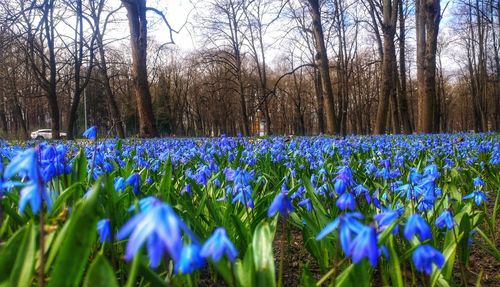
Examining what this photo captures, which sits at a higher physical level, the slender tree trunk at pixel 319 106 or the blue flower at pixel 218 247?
the slender tree trunk at pixel 319 106

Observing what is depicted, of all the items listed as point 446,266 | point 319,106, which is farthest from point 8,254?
point 319,106

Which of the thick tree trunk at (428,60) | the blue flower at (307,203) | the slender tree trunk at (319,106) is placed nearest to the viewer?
the blue flower at (307,203)

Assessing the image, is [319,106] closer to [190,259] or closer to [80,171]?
[80,171]

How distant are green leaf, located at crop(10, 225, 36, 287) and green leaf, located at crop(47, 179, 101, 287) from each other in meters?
0.06

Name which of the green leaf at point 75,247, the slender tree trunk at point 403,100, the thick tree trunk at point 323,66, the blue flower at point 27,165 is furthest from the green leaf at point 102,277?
the slender tree trunk at point 403,100

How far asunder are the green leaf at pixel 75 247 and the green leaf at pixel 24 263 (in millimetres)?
63

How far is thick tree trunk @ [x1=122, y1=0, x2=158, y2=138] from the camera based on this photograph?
14.3 meters

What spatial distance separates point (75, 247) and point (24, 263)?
0.14 meters

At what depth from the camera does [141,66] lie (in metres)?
14.5

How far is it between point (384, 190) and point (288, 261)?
31.7 inches

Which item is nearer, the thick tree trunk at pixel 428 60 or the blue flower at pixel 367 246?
the blue flower at pixel 367 246

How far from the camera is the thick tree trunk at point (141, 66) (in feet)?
46.8

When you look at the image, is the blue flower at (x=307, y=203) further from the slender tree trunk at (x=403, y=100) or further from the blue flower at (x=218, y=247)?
the slender tree trunk at (x=403, y=100)

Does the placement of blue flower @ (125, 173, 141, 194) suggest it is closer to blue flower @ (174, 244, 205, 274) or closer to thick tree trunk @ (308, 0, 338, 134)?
blue flower @ (174, 244, 205, 274)
